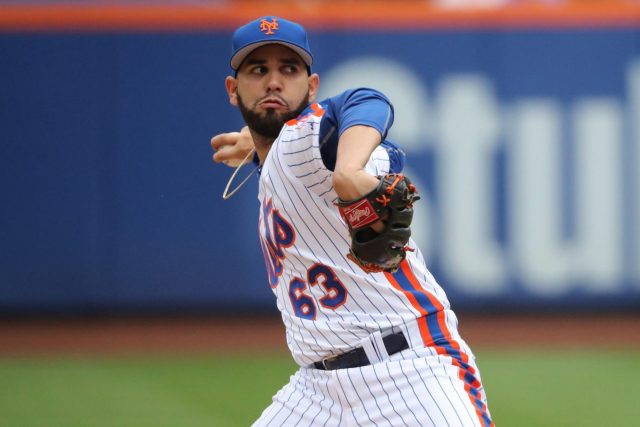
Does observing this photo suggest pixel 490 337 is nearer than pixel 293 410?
No

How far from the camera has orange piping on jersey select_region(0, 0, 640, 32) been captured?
356 inches

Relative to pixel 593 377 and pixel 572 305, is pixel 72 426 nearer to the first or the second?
pixel 593 377

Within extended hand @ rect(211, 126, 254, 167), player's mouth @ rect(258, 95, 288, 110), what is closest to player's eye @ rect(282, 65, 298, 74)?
player's mouth @ rect(258, 95, 288, 110)

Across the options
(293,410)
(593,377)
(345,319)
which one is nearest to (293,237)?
(345,319)

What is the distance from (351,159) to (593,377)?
193 inches

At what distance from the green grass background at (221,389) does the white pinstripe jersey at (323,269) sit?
267cm

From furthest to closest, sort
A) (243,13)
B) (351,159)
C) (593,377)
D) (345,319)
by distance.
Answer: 1. (243,13)
2. (593,377)
3. (345,319)
4. (351,159)

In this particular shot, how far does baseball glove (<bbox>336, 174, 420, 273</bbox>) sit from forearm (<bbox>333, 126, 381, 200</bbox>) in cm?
2

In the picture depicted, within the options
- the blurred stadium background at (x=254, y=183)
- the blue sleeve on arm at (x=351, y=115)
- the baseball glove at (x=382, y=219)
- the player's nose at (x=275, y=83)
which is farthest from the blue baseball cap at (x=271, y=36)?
the blurred stadium background at (x=254, y=183)

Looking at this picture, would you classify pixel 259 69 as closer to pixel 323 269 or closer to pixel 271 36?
pixel 271 36

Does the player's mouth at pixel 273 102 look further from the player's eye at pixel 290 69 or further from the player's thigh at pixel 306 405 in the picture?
the player's thigh at pixel 306 405

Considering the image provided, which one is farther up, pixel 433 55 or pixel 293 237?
pixel 433 55

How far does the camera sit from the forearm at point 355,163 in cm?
253

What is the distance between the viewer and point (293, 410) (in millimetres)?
3346
